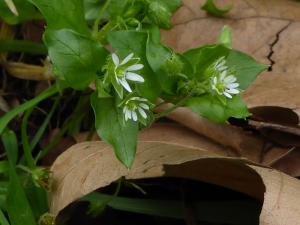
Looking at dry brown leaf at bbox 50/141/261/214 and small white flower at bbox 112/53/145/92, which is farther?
dry brown leaf at bbox 50/141/261/214

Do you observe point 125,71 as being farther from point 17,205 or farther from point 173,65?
point 17,205

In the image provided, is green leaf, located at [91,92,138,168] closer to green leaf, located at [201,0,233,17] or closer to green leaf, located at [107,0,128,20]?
green leaf, located at [107,0,128,20]

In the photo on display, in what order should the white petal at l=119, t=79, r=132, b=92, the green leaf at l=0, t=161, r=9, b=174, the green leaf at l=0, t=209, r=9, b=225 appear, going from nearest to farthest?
the white petal at l=119, t=79, r=132, b=92 < the green leaf at l=0, t=209, r=9, b=225 < the green leaf at l=0, t=161, r=9, b=174

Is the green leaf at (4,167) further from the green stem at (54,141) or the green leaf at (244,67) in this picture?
the green leaf at (244,67)

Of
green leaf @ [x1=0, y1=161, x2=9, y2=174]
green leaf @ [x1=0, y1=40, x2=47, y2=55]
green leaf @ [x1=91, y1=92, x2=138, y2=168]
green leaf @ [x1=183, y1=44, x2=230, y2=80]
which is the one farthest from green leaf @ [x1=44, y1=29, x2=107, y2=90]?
green leaf @ [x1=0, y1=40, x2=47, y2=55]

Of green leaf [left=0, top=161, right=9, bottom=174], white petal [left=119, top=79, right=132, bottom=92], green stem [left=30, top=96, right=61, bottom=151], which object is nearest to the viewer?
white petal [left=119, top=79, right=132, bottom=92]

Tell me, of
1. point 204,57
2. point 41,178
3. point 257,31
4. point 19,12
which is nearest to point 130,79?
point 204,57

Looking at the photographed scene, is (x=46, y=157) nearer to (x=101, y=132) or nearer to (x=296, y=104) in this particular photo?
(x=101, y=132)
